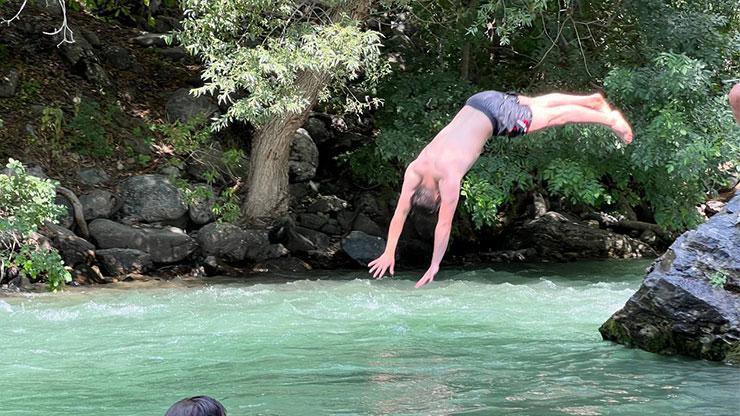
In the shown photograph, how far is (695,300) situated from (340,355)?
333cm

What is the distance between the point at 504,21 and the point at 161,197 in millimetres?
6190

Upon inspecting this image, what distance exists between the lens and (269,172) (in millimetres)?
16672

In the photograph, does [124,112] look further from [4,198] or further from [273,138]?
[4,198]

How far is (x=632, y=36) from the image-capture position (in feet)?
54.6

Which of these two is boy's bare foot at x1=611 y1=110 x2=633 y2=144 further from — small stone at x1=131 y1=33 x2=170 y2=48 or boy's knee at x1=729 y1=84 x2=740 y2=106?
small stone at x1=131 y1=33 x2=170 y2=48

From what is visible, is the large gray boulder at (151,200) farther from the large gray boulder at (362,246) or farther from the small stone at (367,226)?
the small stone at (367,226)

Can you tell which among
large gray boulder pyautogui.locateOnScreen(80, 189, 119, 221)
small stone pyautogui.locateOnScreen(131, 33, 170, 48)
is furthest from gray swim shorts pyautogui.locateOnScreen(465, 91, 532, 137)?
small stone pyautogui.locateOnScreen(131, 33, 170, 48)

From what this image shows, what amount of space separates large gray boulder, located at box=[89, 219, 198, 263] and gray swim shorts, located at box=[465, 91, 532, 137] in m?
9.59

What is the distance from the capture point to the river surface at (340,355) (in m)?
7.31

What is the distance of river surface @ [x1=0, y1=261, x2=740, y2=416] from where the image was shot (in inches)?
288

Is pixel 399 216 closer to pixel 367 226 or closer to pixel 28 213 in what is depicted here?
pixel 28 213

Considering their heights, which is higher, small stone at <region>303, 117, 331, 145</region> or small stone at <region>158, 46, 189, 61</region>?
small stone at <region>158, 46, 189, 61</region>

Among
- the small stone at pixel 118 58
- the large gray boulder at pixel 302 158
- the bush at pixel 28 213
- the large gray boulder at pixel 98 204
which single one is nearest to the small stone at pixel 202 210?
the large gray boulder at pixel 98 204

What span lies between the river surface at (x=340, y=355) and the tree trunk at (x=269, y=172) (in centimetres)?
321
